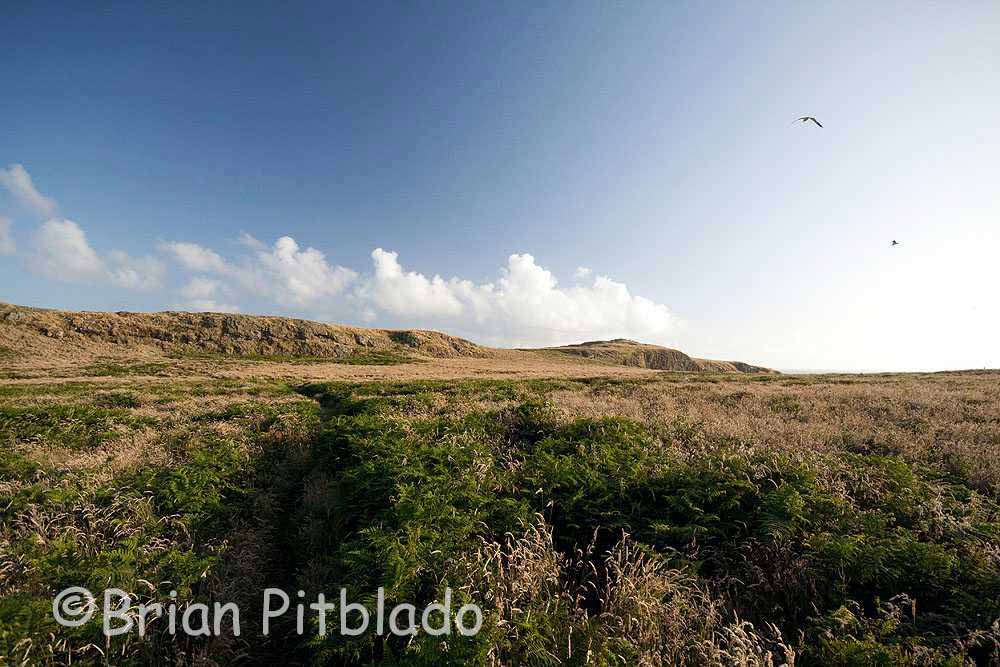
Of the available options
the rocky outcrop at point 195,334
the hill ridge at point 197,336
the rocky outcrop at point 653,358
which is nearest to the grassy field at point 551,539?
the hill ridge at point 197,336

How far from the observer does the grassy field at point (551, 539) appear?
4.00 metres

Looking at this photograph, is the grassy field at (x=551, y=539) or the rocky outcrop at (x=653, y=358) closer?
the grassy field at (x=551, y=539)

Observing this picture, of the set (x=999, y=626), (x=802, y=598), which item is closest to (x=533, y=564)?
(x=802, y=598)

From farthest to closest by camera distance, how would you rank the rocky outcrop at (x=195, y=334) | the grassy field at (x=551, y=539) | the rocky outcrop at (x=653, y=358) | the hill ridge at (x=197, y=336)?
the rocky outcrop at (x=653, y=358) < the rocky outcrop at (x=195, y=334) < the hill ridge at (x=197, y=336) < the grassy field at (x=551, y=539)

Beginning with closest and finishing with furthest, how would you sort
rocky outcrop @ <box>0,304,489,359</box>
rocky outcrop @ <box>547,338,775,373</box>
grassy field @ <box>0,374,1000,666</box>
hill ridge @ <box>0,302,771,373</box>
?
grassy field @ <box>0,374,1000,666</box> → hill ridge @ <box>0,302,771,373</box> → rocky outcrop @ <box>0,304,489,359</box> → rocky outcrop @ <box>547,338,775,373</box>

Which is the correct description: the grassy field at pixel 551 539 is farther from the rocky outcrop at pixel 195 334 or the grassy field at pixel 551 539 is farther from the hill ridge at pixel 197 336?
the rocky outcrop at pixel 195 334

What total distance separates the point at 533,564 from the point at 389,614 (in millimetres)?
1804

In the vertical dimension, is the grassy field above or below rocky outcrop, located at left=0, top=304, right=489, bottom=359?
below

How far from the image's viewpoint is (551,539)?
18.3 feet

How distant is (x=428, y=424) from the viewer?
10.9m

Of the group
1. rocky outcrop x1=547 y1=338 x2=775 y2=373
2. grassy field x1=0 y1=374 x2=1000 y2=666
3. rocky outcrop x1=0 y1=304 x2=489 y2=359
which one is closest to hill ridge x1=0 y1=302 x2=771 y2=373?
rocky outcrop x1=0 y1=304 x2=489 y2=359

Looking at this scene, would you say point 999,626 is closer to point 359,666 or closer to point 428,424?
point 359,666

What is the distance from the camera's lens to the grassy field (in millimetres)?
3998

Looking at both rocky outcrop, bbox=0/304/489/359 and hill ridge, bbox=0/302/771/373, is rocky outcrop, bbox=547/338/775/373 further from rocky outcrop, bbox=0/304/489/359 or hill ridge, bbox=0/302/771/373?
rocky outcrop, bbox=0/304/489/359
